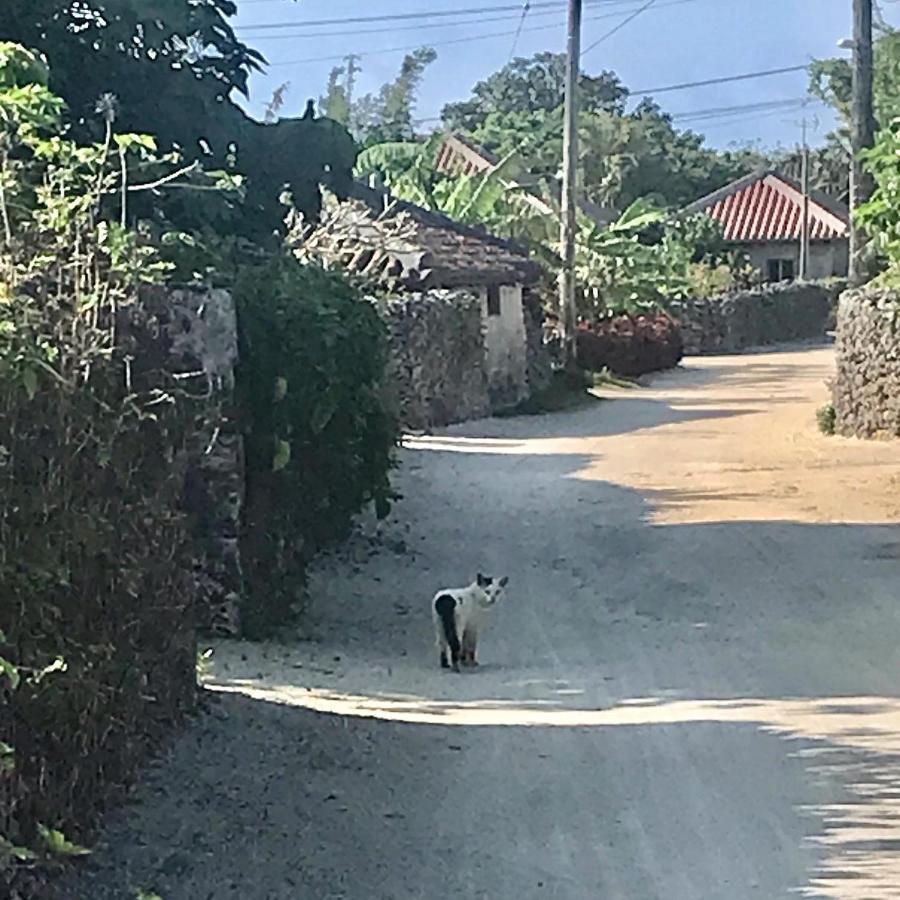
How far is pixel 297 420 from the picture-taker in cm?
1375

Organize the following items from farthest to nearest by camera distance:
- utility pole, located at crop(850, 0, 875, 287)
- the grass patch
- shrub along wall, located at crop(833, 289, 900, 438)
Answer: utility pole, located at crop(850, 0, 875, 287)
the grass patch
shrub along wall, located at crop(833, 289, 900, 438)

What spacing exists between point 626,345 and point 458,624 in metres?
29.5

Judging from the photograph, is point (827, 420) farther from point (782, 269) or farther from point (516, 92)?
point (516, 92)

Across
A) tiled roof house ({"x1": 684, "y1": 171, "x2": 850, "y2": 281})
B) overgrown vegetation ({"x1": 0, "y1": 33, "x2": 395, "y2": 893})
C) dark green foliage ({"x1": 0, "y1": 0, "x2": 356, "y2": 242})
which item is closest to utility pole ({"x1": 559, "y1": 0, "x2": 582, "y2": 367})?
dark green foliage ({"x1": 0, "y1": 0, "x2": 356, "y2": 242})

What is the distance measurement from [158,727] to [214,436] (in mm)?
3998

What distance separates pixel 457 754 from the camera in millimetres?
9516

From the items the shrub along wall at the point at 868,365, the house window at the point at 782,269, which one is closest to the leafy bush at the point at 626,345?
the shrub along wall at the point at 868,365

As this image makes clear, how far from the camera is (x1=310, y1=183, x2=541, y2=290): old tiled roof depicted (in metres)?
26.3

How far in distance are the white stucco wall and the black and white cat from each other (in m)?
19.9

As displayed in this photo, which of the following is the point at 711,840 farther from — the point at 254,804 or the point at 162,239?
the point at 162,239

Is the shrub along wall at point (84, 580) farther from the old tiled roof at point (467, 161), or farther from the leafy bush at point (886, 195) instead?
the old tiled roof at point (467, 161)

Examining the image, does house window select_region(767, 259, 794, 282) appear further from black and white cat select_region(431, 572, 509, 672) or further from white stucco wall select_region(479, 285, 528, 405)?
black and white cat select_region(431, 572, 509, 672)

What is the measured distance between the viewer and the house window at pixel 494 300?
34.2 m

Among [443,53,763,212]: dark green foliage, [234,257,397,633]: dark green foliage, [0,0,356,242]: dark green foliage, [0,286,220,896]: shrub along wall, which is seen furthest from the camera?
[443,53,763,212]: dark green foliage
